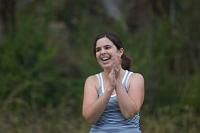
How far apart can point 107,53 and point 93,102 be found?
372mm

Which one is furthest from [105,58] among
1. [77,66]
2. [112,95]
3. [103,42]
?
[77,66]

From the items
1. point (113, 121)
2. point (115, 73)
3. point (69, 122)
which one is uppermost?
point (115, 73)

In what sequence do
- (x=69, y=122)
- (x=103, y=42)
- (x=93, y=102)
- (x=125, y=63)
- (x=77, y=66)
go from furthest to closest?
(x=77, y=66) → (x=69, y=122) → (x=125, y=63) → (x=103, y=42) → (x=93, y=102)

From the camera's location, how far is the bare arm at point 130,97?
4.76 meters

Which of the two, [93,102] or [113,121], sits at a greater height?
[93,102]

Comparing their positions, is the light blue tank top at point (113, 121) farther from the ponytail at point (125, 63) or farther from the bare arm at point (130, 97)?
the ponytail at point (125, 63)

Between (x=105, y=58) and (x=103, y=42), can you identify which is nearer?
(x=105, y=58)

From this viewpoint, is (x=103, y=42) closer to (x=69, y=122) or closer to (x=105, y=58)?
(x=105, y=58)

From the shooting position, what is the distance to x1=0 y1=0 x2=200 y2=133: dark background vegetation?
12.0 meters

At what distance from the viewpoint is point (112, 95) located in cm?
489

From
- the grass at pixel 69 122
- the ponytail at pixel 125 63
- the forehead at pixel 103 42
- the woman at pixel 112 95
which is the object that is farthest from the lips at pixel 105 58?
the grass at pixel 69 122

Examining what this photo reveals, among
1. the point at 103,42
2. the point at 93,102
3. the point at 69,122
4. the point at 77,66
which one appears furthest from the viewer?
the point at 77,66

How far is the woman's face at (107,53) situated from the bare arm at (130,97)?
0.19 meters

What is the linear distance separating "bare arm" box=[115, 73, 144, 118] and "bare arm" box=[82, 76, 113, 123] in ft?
0.27
